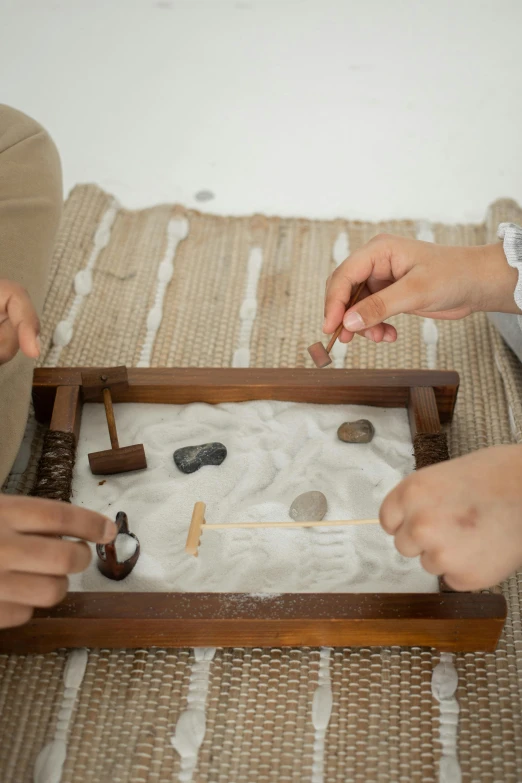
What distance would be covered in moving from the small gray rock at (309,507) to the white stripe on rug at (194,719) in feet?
0.60

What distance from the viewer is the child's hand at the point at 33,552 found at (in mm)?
740

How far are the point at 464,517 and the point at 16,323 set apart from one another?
516mm

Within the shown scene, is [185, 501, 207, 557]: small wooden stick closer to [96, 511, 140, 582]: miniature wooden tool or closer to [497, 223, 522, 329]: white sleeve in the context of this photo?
[96, 511, 140, 582]: miniature wooden tool

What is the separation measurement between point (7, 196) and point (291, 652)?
2.44 ft

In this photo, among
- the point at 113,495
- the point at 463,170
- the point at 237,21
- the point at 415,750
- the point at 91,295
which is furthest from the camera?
the point at 237,21

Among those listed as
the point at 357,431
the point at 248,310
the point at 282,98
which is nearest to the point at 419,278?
the point at 357,431

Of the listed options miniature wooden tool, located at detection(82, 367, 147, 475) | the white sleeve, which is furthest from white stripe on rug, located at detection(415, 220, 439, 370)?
miniature wooden tool, located at detection(82, 367, 147, 475)

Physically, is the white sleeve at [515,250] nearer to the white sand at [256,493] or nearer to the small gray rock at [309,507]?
the white sand at [256,493]

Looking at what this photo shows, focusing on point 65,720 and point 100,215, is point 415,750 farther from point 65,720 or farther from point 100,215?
point 100,215

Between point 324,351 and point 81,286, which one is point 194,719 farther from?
point 81,286

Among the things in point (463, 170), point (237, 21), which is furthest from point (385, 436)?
point (237, 21)

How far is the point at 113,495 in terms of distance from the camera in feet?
3.35

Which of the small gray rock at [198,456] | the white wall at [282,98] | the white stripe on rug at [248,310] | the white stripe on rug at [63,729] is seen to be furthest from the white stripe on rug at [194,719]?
the white wall at [282,98]

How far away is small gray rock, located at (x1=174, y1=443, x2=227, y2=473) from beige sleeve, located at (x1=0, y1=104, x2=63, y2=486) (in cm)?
20
